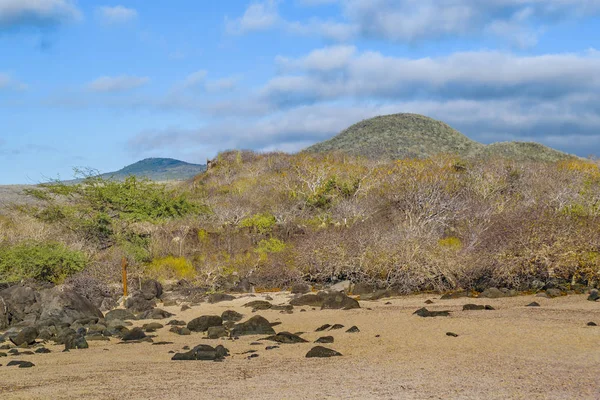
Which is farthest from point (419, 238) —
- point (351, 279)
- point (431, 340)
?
point (431, 340)

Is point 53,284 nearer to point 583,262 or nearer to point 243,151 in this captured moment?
point 583,262

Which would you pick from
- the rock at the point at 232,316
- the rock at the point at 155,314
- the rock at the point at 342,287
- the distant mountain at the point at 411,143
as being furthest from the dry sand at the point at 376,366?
the distant mountain at the point at 411,143

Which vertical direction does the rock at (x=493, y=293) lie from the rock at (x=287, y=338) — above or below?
above

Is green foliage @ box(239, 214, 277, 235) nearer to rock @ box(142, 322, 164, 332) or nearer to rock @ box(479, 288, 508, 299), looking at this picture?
rock @ box(479, 288, 508, 299)

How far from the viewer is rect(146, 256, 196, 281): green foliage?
2598cm

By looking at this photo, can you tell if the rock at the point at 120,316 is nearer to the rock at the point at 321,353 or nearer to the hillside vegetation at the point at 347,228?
the hillside vegetation at the point at 347,228

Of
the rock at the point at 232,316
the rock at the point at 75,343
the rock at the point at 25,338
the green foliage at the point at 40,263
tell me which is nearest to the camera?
the rock at the point at 75,343

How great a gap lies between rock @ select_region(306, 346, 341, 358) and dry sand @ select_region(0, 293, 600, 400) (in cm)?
25

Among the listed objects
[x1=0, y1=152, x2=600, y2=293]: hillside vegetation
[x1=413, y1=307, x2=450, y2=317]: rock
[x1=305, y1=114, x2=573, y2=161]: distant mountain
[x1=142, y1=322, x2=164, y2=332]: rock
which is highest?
[x1=305, y1=114, x2=573, y2=161]: distant mountain

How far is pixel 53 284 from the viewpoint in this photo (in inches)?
974

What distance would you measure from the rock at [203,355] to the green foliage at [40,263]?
42.4ft

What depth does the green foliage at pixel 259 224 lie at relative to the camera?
31.2 meters

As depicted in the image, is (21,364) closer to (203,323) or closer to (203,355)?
(203,355)

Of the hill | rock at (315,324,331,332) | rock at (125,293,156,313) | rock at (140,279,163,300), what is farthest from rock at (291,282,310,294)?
the hill
